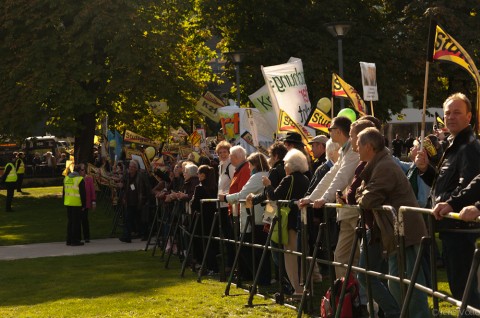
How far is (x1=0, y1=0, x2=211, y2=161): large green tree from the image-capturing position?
121 ft

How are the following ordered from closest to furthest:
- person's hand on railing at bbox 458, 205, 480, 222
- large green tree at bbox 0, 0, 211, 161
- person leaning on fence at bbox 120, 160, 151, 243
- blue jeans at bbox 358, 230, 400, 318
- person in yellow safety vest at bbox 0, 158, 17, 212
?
person's hand on railing at bbox 458, 205, 480, 222 → blue jeans at bbox 358, 230, 400, 318 → person leaning on fence at bbox 120, 160, 151, 243 → person in yellow safety vest at bbox 0, 158, 17, 212 → large green tree at bbox 0, 0, 211, 161

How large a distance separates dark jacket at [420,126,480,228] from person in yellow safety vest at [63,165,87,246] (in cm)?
1542

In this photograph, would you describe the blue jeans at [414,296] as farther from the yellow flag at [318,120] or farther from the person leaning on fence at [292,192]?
the yellow flag at [318,120]

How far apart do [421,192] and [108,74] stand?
2700 cm

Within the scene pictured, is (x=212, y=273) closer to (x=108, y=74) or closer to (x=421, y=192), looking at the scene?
(x=421, y=192)

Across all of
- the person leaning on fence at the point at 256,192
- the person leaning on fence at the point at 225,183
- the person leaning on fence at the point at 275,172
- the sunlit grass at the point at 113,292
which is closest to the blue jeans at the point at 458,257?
the sunlit grass at the point at 113,292

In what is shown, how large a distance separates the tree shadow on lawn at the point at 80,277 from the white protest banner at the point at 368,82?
4290mm

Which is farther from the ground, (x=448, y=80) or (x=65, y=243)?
(x=448, y=80)

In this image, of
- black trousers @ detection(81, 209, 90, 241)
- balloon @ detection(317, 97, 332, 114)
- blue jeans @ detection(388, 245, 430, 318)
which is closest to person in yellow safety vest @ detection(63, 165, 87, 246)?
black trousers @ detection(81, 209, 90, 241)

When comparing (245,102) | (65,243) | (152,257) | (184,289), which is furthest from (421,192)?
(245,102)

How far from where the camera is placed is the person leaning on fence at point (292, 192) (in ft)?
38.6

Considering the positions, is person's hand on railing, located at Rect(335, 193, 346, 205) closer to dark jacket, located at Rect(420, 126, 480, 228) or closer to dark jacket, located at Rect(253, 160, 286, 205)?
dark jacket, located at Rect(420, 126, 480, 228)

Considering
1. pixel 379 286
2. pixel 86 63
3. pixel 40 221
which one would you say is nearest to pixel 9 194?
pixel 40 221

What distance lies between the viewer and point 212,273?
51.1ft
